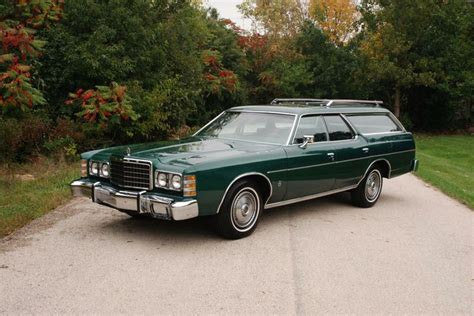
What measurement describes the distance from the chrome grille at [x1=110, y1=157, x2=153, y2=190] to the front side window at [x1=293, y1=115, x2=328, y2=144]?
7.17 ft

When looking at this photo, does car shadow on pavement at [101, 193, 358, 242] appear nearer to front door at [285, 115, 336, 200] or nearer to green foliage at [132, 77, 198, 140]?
front door at [285, 115, 336, 200]

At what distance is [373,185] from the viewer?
27.9 feet

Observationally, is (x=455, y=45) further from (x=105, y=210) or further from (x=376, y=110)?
(x=105, y=210)

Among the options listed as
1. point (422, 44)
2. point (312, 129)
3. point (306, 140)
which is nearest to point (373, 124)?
point (312, 129)

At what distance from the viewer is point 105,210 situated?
7566 millimetres

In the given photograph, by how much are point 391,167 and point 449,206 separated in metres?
1.18

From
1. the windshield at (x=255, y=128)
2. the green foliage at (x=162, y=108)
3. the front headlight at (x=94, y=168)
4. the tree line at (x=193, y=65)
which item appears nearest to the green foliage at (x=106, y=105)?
the tree line at (x=193, y=65)

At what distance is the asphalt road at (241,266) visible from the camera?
170 inches

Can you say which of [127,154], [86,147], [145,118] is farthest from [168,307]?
[145,118]

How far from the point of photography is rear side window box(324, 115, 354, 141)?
773 centimetres

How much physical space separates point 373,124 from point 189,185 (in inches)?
172

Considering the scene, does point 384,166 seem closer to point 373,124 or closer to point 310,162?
point 373,124

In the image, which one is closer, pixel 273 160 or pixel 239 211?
pixel 239 211

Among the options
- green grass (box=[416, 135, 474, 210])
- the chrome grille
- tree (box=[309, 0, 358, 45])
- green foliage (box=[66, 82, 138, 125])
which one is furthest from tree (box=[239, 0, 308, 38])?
the chrome grille
